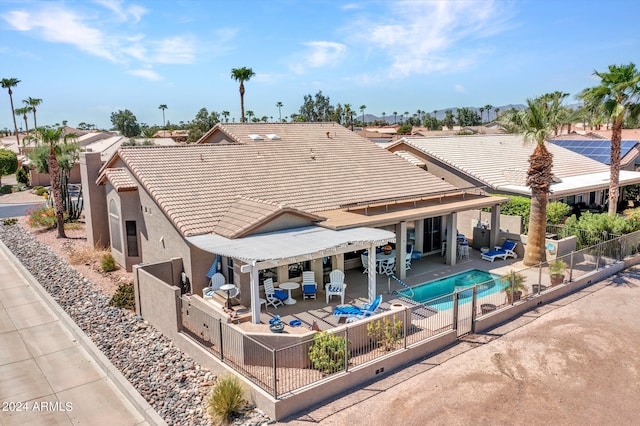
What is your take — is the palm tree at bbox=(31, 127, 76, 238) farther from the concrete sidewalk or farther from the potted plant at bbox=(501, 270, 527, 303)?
the potted plant at bbox=(501, 270, 527, 303)

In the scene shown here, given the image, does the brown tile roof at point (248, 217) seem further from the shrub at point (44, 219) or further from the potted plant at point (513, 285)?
the shrub at point (44, 219)

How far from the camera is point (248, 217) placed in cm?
1877

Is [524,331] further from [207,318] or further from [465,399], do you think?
[207,318]

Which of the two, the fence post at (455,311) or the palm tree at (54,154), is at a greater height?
the palm tree at (54,154)

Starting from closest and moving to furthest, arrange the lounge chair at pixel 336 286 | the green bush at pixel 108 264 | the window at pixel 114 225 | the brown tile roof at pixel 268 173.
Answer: the lounge chair at pixel 336 286
the brown tile roof at pixel 268 173
the green bush at pixel 108 264
the window at pixel 114 225

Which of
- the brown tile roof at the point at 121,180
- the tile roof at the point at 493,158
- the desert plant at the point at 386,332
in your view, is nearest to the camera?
the desert plant at the point at 386,332

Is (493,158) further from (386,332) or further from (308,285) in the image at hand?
(386,332)

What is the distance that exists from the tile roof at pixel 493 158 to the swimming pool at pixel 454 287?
389 inches

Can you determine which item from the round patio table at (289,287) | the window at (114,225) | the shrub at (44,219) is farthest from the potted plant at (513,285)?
the shrub at (44,219)

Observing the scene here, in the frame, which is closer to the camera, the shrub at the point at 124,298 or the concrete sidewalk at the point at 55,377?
the concrete sidewalk at the point at 55,377

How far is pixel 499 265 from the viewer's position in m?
24.0

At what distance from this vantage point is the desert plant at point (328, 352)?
12672mm

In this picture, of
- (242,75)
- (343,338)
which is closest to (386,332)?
(343,338)

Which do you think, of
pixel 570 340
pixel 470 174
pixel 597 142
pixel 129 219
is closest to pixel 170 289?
pixel 129 219
